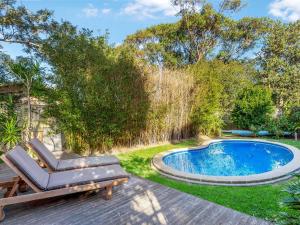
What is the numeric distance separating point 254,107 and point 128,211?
12.1 m

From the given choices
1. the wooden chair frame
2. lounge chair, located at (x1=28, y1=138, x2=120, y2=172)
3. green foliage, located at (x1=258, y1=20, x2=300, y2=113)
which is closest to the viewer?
the wooden chair frame

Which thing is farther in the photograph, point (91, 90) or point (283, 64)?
point (283, 64)

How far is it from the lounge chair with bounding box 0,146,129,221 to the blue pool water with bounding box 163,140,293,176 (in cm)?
345

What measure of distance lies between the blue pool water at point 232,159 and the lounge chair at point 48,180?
3.45 meters

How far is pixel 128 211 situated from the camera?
3.66 meters

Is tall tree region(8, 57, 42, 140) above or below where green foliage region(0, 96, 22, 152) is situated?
above

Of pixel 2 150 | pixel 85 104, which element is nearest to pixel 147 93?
pixel 85 104

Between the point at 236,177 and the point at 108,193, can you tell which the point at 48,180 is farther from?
the point at 236,177

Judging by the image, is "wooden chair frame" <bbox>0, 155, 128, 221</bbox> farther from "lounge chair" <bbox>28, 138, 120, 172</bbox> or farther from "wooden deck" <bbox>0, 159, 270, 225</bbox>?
"lounge chair" <bbox>28, 138, 120, 172</bbox>

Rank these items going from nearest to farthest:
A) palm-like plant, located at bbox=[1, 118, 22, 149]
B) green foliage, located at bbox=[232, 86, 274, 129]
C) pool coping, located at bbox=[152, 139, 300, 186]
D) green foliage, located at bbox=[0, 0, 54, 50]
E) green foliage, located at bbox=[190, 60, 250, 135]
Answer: pool coping, located at bbox=[152, 139, 300, 186] < palm-like plant, located at bbox=[1, 118, 22, 149] < green foliage, located at bbox=[0, 0, 54, 50] < green foliage, located at bbox=[190, 60, 250, 135] < green foliage, located at bbox=[232, 86, 274, 129]

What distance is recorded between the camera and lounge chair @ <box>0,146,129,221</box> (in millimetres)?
3367

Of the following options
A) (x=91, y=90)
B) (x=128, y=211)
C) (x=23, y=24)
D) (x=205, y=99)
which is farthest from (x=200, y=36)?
(x=128, y=211)

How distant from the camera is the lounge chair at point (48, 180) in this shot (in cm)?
337

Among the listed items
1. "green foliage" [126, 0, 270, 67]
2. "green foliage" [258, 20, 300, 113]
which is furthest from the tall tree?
"green foliage" [258, 20, 300, 113]
